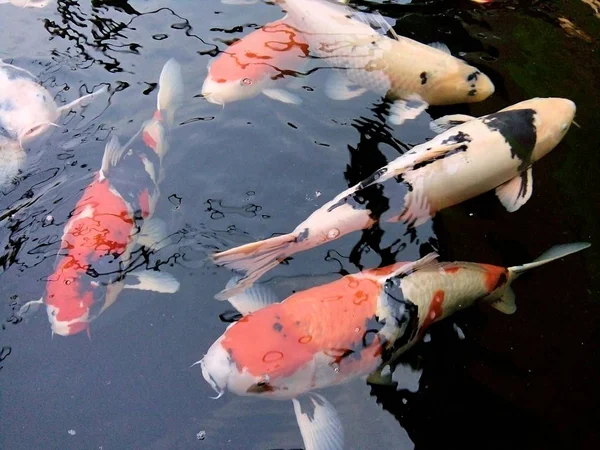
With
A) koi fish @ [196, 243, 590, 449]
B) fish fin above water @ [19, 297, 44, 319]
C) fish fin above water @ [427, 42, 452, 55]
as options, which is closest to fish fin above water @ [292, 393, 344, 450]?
koi fish @ [196, 243, 590, 449]

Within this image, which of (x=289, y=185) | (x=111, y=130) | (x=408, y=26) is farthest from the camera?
(x=408, y=26)

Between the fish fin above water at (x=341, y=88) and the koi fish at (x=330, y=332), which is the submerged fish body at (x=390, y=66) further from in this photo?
the koi fish at (x=330, y=332)

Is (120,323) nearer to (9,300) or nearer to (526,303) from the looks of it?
(9,300)

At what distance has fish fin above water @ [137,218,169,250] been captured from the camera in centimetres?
320

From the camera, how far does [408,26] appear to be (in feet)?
15.2

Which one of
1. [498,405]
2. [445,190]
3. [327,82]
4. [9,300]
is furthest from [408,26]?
[9,300]

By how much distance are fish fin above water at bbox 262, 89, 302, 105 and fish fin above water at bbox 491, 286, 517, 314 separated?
6.50 feet

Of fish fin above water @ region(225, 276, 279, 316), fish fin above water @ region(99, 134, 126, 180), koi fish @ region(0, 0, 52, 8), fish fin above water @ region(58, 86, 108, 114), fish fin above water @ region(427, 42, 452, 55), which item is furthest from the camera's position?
koi fish @ region(0, 0, 52, 8)

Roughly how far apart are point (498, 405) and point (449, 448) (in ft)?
1.18

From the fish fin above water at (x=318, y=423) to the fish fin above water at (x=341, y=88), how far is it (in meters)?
2.29

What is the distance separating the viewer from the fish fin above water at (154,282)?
300 centimetres

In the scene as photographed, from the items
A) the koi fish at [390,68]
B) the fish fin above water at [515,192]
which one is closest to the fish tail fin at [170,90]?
the koi fish at [390,68]

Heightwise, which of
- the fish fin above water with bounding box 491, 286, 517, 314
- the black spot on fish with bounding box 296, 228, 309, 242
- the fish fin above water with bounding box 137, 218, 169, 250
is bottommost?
the fish fin above water with bounding box 137, 218, 169, 250

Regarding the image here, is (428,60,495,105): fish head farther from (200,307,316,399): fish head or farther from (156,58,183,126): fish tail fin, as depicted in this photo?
A: (200,307,316,399): fish head
